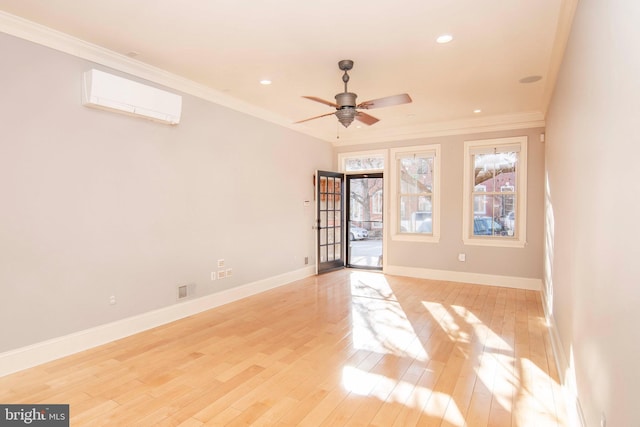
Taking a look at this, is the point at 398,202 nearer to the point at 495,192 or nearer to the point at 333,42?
the point at 495,192

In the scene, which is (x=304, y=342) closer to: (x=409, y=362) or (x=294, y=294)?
(x=409, y=362)

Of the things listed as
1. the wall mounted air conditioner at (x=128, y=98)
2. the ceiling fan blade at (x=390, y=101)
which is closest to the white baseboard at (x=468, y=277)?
the ceiling fan blade at (x=390, y=101)

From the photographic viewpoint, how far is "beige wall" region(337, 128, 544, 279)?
18.9 feet

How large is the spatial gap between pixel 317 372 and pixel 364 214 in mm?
5261

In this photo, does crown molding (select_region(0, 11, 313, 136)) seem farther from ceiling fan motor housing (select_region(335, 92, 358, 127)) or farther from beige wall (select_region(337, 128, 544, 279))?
beige wall (select_region(337, 128, 544, 279))

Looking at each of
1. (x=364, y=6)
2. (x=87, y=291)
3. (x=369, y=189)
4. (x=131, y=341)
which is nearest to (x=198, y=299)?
(x=131, y=341)

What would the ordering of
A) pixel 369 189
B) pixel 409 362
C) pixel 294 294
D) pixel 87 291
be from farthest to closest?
1. pixel 369 189
2. pixel 294 294
3. pixel 87 291
4. pixel 409 362

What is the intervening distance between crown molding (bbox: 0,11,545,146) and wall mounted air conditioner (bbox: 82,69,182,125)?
0.73 feet

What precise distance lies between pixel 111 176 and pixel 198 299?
1853 millimetres

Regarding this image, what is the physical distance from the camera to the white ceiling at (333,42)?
2.80 m

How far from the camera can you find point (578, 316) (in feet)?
7.63

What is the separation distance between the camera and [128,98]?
3635 millimetres

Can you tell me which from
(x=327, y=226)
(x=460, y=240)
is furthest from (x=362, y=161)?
(x=460, y=240)

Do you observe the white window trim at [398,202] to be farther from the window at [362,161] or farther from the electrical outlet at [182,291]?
the electrical outlet at [182,291]
